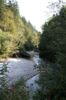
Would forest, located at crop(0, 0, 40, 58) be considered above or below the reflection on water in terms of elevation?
above

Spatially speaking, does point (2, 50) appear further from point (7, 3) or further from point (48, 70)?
point (48, 70)

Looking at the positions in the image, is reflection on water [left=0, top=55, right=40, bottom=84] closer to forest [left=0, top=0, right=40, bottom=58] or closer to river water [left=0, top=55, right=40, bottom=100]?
river water [left=0, top=55, right=40, bottom=100]

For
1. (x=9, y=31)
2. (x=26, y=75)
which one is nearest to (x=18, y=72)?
(x=26, y=75)

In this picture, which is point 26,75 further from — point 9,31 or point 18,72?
point 9,31

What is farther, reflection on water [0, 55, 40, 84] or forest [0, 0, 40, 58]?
forest [0, 0, 40, 58]

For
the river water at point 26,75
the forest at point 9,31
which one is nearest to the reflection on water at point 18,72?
the river water at point 26,75

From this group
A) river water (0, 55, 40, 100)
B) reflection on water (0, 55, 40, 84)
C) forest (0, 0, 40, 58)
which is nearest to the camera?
river water (0, 55, 40, 100)

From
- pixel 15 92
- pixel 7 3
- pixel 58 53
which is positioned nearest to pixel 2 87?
pixel 15 92

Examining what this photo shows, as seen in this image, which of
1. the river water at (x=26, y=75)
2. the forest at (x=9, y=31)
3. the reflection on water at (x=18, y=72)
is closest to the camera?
the river water at (x=26, y=75)

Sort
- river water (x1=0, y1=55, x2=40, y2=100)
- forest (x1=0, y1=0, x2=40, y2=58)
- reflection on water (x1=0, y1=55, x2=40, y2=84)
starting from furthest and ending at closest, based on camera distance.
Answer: forest (x1=0, y1=0, x2=40, y2=58), reflection on water (x1=0, y1=55, x2=40, y2=84), river water (x1=0, y1=55, x2=40, y2=100)

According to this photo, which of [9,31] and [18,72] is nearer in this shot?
[18,72]

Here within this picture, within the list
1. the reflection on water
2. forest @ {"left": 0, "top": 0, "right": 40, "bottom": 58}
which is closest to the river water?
the reflection on water

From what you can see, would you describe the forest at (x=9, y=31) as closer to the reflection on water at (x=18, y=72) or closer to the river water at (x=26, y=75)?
the reflection on water at (x=18, y=72)

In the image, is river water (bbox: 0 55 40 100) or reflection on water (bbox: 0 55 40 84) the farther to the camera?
reflection on water (bbox: 0 55 40 84)
